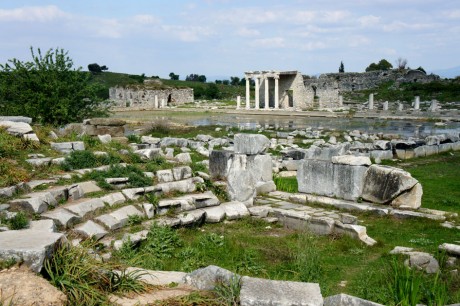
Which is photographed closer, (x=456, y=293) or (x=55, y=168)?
(x=456, y=293)

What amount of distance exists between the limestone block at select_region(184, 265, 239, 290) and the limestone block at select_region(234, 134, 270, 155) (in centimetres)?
818

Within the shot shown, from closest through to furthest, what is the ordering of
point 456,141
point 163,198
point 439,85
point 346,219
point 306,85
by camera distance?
point 346,219, point 163,198, point 456,141, point 439,85, point 306,85

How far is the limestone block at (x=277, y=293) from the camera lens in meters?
4.96

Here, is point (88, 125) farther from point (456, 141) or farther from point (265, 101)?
point (265, 101)

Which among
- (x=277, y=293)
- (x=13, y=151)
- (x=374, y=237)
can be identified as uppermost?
(x=13, y=151)

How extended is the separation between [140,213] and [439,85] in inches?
1968

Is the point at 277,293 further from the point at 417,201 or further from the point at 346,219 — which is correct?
the point at 417,201

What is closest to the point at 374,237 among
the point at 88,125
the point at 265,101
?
the point at 88,125

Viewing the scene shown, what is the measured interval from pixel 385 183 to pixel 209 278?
731 centimetres

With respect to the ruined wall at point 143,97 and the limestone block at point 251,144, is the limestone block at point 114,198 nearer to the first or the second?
the limestone block at point 251,144

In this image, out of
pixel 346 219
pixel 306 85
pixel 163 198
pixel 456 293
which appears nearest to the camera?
pixel 456 293

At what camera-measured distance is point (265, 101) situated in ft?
176

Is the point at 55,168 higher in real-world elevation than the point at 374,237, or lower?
higher

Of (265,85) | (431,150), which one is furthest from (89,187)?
(265,85)
